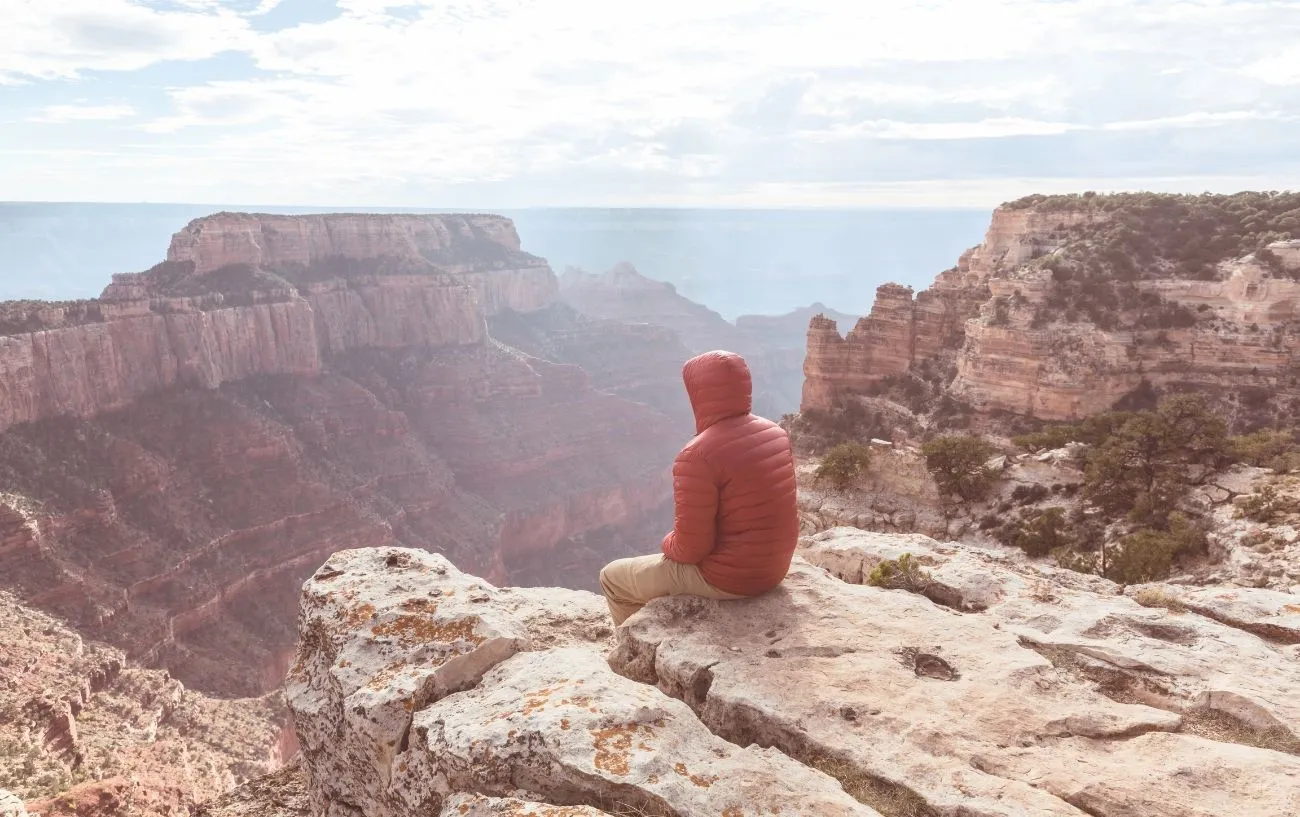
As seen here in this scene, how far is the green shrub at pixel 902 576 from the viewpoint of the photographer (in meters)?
7.62

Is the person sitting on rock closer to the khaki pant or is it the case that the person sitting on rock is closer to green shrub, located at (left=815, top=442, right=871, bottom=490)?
the khaki pant

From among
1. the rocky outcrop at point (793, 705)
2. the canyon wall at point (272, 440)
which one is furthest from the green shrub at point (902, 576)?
the canyon wall at point (272, 440)

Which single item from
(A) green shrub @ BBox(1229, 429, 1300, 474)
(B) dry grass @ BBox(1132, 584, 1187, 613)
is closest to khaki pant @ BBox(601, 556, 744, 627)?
(B) dry grass @ BBox(1132, 584, 1187, 613)

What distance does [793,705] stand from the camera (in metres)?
5.02

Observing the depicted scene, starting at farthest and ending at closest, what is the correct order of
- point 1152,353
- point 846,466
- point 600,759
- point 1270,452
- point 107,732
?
point 1152,353, point 107,732, point 846,466, point 1270,452, point 600,759

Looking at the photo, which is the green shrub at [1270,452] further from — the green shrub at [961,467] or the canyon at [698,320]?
the canyon at [698,320]

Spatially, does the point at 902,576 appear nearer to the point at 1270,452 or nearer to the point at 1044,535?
the point at 1044,535

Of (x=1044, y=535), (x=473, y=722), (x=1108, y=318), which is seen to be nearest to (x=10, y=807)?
(x=473, y=722)

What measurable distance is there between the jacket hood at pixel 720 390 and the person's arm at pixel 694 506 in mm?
381

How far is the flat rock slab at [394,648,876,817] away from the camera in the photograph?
152 inches

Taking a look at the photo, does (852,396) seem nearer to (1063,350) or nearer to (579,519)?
(1063,350)

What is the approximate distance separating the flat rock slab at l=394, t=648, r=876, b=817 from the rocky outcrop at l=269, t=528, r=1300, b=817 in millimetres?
12

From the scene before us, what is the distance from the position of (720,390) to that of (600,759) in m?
3.18

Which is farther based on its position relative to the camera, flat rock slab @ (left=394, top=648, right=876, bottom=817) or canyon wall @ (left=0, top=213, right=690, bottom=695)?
canyon wall @ (left=0, top=213, right=690, bottom=695)
